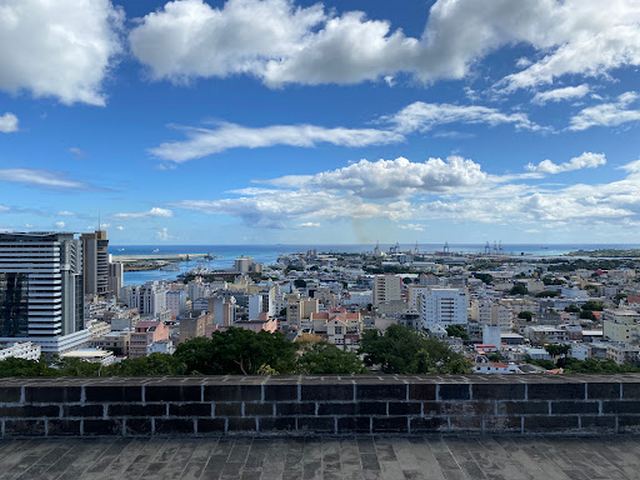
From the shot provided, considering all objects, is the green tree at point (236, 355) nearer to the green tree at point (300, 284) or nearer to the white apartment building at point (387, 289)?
the white apartment building at point (387, 289)

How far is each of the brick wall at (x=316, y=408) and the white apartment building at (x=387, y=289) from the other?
174 feet

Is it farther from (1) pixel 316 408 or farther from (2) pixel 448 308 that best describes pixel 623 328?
(1) pixel 316 408

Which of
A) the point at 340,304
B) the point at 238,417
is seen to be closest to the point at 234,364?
the point at 238,417

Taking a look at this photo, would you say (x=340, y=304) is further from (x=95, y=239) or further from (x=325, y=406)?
(x=325, y=406)

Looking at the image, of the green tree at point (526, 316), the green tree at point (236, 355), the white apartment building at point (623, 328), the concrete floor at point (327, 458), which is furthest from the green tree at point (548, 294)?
the concrete floor at point (327, 458)

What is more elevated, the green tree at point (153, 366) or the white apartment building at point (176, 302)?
the green tree at point (153, 366)

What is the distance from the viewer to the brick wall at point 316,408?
100 inches

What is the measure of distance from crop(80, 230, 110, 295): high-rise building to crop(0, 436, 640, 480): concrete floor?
217 ft

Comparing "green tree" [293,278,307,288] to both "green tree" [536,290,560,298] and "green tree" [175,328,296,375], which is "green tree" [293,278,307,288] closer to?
"green tree" [536,290,560,298]

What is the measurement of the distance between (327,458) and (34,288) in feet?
124

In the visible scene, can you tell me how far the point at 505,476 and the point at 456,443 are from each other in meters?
0.36

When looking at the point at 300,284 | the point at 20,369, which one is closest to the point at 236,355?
the point at 20,369

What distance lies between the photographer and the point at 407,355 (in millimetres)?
17141

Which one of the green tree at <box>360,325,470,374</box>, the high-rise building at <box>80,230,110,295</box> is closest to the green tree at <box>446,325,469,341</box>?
the green tree at <box>360,325,470,374</box>
